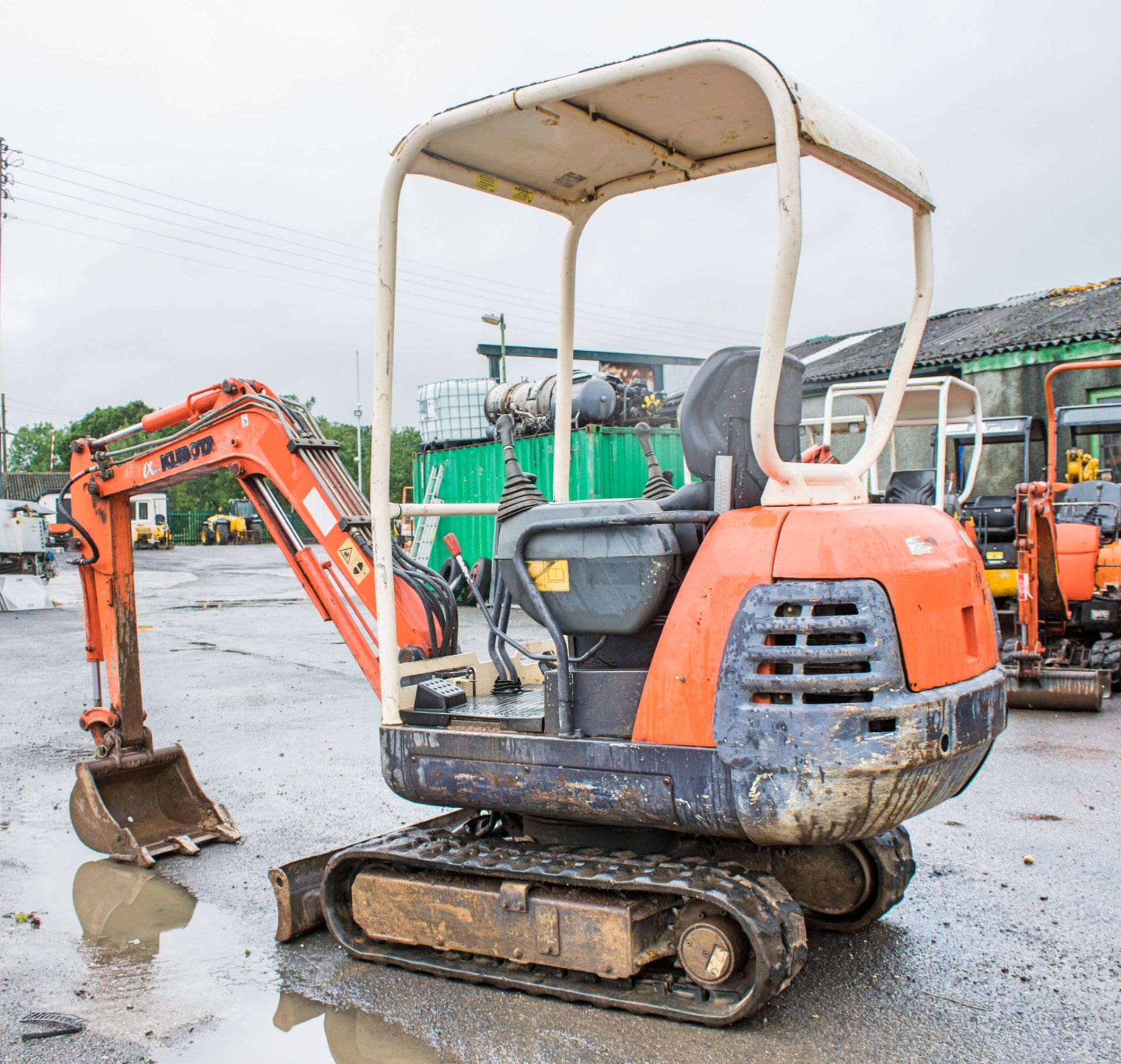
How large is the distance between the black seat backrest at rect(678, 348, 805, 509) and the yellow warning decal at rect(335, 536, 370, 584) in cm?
169

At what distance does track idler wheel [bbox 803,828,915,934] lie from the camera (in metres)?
3.99

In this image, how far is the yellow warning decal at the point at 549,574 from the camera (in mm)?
3615

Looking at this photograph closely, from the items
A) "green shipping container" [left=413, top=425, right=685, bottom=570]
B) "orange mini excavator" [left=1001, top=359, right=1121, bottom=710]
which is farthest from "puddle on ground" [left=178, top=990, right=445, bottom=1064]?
"green shipping container" [left=413, top=425, right=685, bottom=570]

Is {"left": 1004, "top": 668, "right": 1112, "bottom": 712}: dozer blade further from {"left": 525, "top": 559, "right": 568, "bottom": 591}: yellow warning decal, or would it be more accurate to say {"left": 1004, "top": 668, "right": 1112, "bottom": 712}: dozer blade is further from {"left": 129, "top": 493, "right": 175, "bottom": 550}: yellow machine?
{"left": 129, "top": 493, "right": 175, "bottom": 550}: yellow machine

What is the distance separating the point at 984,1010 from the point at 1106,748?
4324mm

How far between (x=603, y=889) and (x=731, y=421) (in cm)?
157

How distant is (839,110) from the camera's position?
3.31 meters

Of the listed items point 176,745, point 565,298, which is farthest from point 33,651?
point 565,298

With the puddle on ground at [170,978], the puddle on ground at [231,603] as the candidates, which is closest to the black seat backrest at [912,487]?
the puddle on ground at [170,978]

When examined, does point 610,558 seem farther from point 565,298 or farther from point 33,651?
point 33,651

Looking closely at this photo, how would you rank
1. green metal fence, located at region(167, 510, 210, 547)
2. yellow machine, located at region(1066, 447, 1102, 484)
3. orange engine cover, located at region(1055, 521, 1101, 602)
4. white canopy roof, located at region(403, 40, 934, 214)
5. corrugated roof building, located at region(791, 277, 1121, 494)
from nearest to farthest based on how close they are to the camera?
white canopy roof, located at region(403, 40, 934, 214)
orange engine cover, located at region(1055, 521, 1101, 602)
yellow machine, located at region(1066, 447, 1102, 484)
corrugated roof building, located at region(791, 277, 1121, 494)
green metal fence, located at region(167, 510, 210, 547)

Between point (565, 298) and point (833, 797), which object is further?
point (565, 298)

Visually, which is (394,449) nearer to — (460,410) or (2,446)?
(2,446)

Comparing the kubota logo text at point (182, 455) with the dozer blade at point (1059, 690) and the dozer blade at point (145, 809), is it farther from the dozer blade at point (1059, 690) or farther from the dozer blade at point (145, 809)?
the dozer blade at point (1059, 690)
